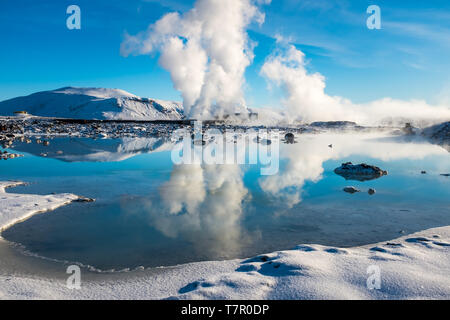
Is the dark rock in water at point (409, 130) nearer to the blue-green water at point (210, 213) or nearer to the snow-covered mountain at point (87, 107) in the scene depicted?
the blue-green water at point (210, 213)

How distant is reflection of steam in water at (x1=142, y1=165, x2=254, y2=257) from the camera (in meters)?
5.91

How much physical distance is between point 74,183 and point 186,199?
4.83 meters

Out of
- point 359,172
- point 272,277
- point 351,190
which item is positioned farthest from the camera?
point 359,172

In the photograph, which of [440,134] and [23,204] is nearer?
[23,204]

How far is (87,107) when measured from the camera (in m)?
123

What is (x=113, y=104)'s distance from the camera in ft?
409

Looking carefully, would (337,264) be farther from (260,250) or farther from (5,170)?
(5,170)

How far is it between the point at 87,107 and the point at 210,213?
12964cm

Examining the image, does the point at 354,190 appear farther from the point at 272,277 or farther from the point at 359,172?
the point at 272,277

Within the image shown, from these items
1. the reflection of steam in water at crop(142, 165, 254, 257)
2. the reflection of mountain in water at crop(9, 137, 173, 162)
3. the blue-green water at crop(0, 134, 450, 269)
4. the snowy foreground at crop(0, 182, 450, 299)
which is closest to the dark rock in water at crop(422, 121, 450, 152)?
the blue-green water at crop(0, 134, 450, 269)

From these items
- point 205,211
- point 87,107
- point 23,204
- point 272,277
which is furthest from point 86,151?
point 87,107

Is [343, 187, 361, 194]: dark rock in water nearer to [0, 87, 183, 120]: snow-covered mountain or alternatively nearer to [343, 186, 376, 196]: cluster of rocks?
[343, 186, 376, 196]: cluster of rocks

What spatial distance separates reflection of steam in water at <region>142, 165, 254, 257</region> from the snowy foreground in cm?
105

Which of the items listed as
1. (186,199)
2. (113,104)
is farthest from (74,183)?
(113,104)
